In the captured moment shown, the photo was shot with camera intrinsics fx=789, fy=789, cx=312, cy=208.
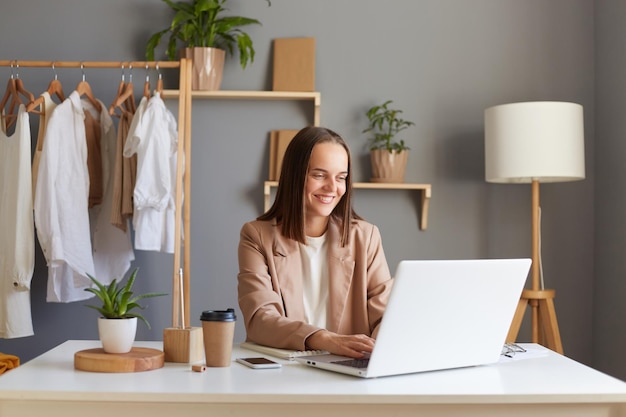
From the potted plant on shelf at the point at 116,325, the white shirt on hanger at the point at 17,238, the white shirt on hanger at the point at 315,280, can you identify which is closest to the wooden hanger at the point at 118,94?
the white shirt on hanger at the point at 17,238

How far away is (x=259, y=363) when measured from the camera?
1.58 meters

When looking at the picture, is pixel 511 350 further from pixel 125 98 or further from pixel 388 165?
pixel 125 98

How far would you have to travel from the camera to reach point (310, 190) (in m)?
2.12

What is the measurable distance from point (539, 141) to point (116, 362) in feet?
7.38

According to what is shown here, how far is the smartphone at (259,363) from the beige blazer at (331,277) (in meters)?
0.36

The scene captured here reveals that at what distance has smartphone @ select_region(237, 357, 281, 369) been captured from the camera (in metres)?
1.55

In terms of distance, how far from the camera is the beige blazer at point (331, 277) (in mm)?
2045

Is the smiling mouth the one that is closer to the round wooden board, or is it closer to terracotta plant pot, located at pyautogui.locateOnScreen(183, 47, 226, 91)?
the round wooden board

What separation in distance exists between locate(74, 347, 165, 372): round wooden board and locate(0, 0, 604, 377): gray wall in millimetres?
2146

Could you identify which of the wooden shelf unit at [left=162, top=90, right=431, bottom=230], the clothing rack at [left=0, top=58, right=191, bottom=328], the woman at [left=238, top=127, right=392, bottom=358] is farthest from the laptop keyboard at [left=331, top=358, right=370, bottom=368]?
the wooden shelf unit at [left=162, top=90, right=431, bottom=230]

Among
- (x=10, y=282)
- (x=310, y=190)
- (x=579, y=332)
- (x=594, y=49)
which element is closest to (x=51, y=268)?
(x=10, y=282)

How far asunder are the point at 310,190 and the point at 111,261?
1.58 m

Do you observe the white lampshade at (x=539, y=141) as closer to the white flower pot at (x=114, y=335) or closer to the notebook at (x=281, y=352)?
the notebook at (x=281, y=352)

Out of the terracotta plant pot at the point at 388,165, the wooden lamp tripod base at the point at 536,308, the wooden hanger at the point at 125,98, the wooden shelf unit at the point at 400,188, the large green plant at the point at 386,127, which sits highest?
the wooden hanger at the point at 125,98
